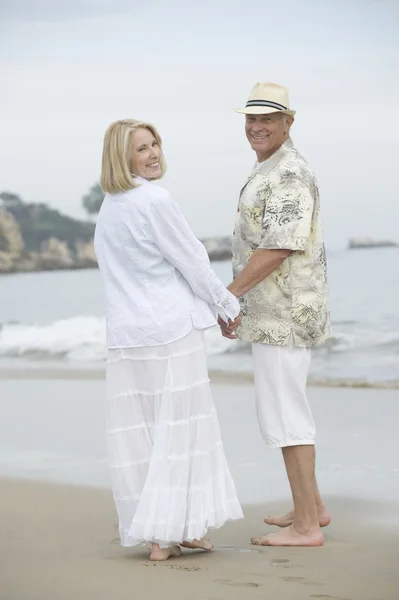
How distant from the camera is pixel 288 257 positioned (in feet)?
12.5

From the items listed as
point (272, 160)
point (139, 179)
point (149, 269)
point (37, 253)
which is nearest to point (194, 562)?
point (149, 269)

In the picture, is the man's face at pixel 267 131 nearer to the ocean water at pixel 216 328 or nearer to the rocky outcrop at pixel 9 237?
the ocean water at pixel 216 328

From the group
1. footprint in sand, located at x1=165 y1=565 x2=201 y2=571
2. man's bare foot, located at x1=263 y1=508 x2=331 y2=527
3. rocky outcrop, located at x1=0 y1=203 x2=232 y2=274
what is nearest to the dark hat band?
man's bare foot, located at x1=263 y1=508 x2=331 y2=527

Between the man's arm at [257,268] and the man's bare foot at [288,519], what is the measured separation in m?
0.82

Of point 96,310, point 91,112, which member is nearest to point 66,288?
point 96,310

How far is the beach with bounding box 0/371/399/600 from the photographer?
3.21 meters

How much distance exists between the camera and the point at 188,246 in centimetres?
347

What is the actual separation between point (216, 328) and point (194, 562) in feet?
22.4

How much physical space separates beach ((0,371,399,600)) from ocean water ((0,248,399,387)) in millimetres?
2085

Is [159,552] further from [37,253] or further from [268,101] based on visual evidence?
[37,253]

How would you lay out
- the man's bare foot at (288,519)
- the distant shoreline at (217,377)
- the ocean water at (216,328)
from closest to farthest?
the man's bare foot at (288,519), the distant shoreline at (217,377), the ocean water at (216,328)

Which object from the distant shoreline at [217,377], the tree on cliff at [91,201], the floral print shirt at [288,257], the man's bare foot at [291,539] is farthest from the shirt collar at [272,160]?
the tree on cliff at [91,201]

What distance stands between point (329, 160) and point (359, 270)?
4.62 feet

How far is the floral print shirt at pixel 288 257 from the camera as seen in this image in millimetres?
3756
